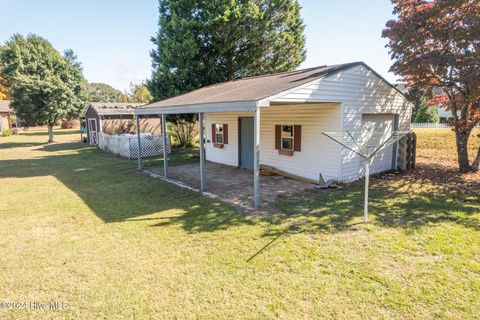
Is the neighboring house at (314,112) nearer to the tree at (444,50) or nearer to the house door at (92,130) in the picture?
the tree at (444,50)

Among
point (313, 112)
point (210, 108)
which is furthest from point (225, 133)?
point (210, 108)

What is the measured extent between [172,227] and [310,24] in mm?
17508

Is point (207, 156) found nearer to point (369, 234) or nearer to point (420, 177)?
point (420, 177)

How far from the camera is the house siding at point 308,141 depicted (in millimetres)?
8539

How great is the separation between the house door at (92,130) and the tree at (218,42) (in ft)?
32.2

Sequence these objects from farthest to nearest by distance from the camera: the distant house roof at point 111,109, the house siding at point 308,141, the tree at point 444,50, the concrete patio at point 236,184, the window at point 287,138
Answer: the distant house roof at point 111,109, the window at point 287,138, the house siding at point 308,141, the tree at point 444,50, the concrete patio at point 236,184

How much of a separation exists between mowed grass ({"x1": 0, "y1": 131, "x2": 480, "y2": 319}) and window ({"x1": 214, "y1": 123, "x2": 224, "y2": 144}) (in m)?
5.78

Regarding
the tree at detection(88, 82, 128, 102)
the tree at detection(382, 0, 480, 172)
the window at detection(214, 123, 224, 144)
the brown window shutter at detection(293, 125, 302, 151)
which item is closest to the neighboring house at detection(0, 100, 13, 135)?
the tree at detection(88, 82, 128, 102)

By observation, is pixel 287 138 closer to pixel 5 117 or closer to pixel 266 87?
pixel 266 87

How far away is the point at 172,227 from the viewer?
18.5ft

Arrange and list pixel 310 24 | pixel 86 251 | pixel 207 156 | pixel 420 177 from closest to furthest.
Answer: pixel 86 251 < pixel 420 177 < pixel 207 156 < pixel 310 24

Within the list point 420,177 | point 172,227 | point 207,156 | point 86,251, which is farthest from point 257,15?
point 86,251

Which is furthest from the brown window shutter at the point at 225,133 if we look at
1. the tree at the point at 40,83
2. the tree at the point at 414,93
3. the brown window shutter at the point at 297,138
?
the tree at the point at 40,83

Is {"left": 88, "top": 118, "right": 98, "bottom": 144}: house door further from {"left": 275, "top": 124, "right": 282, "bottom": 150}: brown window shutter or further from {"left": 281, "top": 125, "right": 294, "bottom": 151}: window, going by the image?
{"left": 281, "top": 125, "right": 294, "bottom": 151}: window
